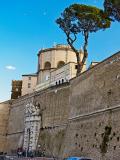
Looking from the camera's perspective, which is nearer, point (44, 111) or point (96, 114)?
point (96, 114)

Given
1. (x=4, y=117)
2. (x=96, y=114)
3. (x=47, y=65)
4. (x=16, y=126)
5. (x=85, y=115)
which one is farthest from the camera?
(x=47, y=65)

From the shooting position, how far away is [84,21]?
39.8 metres

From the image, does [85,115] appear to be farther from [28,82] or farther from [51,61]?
[28,82]

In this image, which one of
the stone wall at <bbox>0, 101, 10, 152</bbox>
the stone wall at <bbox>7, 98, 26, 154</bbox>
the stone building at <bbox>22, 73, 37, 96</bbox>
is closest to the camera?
the stone wall at <bbox>7, 98, 26, 154</bbox>

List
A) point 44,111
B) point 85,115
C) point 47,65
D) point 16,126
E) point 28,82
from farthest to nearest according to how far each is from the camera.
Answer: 1. point 28,82
2. point 47,65
3. point 16,126
4. point 44,111
5. point 85,115

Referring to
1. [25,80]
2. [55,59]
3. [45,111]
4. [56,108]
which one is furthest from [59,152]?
[25,80]

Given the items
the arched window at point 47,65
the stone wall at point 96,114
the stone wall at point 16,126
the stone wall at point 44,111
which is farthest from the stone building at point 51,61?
the stone wall at point 96,114

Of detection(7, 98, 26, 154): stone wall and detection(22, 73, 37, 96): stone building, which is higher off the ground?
detection(22, 73, 37, 96): stone building

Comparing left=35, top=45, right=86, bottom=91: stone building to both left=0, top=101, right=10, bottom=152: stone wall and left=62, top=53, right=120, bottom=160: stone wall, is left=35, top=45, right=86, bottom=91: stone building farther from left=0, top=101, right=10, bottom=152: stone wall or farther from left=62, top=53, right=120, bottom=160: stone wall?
left=62, top=53, right=120, bottom=160: stone wall

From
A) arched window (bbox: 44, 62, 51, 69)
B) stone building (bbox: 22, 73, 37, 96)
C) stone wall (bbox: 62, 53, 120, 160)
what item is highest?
arched window (bbox: 44, 62, 51, 69)

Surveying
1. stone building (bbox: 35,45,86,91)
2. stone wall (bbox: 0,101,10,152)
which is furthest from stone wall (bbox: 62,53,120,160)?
stone building (bbox: 35,45,86,91)

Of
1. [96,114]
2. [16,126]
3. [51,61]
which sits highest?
[51,61]

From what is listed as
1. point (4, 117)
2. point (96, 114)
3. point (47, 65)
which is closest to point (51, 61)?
point (47, 65)

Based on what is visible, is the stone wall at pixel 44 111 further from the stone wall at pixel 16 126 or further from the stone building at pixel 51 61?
the stone building at pixel 51 61
